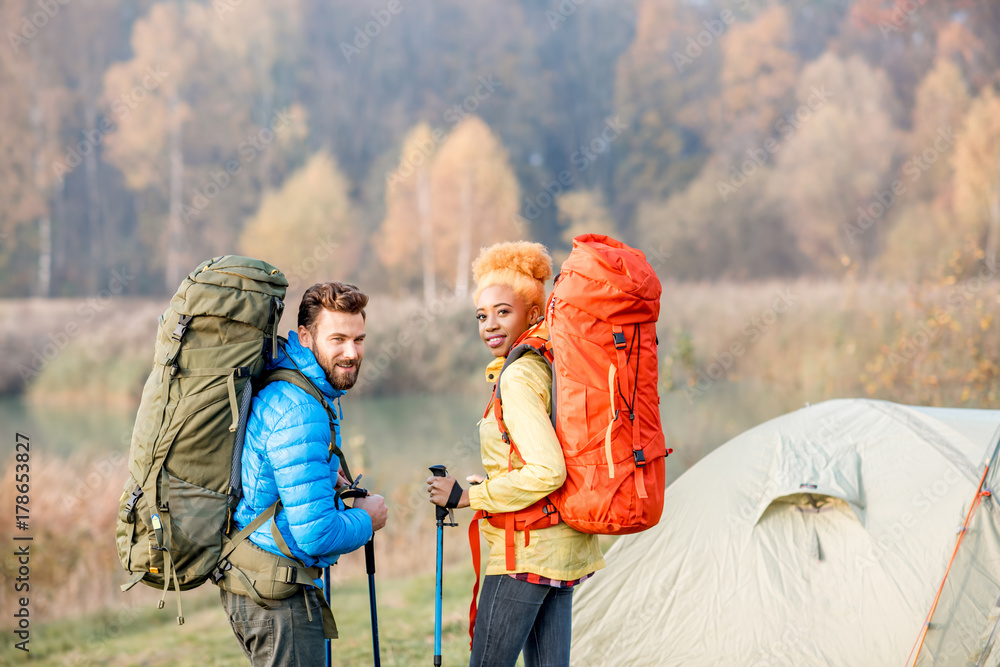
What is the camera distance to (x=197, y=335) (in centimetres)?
195

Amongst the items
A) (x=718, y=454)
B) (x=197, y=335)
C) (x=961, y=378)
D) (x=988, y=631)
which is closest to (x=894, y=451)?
(x=718, y=454)

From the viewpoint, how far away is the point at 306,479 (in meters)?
1.93

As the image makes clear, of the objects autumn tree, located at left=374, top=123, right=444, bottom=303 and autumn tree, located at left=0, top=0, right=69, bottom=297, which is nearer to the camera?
autumn tree, located at left=0, top=0, right=69, bottom=297

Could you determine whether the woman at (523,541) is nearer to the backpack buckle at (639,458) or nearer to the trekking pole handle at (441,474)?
the trekking pole handle at (441,474)

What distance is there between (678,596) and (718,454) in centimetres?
78

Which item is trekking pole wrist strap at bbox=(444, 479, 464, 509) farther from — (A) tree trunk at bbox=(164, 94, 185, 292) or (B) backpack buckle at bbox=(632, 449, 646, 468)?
(A) tree trunk at bbox=(164, 94, 185, 292)

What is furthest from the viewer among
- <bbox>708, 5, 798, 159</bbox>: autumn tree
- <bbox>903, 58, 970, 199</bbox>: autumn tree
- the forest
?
<bbox>708, 5, 798, 159</bbox>: autumn tree

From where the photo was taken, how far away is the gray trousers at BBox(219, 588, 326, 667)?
1.98m

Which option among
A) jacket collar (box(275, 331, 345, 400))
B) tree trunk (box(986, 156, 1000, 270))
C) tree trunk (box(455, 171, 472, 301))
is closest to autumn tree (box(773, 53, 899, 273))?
tree trunk (box(986, 156, 1000, 270))

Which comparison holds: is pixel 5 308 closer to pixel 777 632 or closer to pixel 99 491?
pixel 99 491

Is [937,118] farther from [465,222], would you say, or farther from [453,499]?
[453,499]

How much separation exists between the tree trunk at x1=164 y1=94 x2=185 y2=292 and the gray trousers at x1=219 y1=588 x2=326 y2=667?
640 inches

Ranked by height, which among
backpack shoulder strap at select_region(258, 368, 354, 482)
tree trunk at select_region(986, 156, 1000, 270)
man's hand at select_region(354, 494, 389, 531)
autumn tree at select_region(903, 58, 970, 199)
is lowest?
man's hand at select_region(354, 494, 389, 531)

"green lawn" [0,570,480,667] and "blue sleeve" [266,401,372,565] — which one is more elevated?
"blue sleeve" [266,401,372,565]
